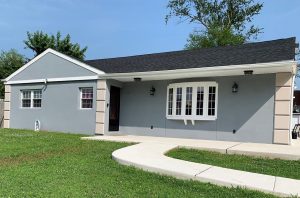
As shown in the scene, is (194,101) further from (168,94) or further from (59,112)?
(59,112)

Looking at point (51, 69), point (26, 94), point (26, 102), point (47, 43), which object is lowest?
point (26, 102)

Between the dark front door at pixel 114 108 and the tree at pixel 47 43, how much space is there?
20629 mm

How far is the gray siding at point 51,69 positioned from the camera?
14803 millimetres

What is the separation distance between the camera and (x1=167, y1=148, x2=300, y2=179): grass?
6.57 m

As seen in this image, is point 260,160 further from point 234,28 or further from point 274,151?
point 234,28

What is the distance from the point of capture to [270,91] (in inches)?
420

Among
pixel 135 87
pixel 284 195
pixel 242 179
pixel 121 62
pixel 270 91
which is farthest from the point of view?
pixel 121 62

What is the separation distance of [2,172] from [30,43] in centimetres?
2928

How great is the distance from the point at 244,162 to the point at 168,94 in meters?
5.96

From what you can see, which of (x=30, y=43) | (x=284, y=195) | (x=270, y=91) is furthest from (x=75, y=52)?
(x=284, y=195)

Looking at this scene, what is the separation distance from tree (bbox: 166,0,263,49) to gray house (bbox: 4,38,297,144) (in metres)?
17.7

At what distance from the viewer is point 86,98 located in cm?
1462

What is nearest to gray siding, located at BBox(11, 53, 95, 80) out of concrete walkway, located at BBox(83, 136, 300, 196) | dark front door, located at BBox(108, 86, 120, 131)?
dark front door, located at BBox(108, 86, 120, 131)

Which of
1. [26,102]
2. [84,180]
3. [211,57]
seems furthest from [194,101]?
[26,102]
